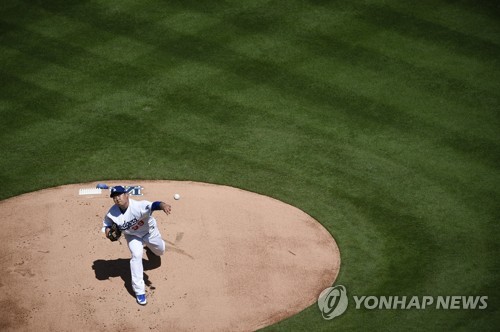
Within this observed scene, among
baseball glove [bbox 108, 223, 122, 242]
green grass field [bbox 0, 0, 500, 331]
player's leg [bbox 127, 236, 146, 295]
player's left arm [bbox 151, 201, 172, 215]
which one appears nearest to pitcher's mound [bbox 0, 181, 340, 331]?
player's leg [bbox 127, 236, 146, 295]

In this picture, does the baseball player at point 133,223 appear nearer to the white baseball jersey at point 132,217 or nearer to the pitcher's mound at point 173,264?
the white baseball jersey at point 132,217

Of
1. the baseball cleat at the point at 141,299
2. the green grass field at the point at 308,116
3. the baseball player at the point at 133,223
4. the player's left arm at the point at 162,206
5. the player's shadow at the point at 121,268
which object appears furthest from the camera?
the green grass field at the point at 308,116

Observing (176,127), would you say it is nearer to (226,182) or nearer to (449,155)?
(226,182)

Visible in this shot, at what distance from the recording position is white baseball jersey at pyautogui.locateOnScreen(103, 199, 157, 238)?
35.9 feet

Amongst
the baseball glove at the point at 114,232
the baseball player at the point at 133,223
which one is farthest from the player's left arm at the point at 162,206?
the baseball glove at the point at 114,232

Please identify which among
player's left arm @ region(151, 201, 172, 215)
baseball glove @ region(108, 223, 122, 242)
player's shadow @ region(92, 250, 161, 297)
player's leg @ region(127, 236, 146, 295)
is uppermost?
player's left arm @ region(151, 201, 172, 215)

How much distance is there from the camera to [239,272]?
11664 millimetres

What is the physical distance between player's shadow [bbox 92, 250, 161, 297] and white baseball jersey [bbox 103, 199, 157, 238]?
94 cm

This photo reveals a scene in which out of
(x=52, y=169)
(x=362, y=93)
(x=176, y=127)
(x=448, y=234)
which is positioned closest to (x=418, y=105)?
(x=362, y=93)

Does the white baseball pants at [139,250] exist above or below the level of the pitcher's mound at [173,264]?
above

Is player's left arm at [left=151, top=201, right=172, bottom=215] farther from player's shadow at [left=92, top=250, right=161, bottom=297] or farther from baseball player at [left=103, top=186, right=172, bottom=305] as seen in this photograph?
player's shadow at [left=92, top=250, right=161, bottom=297]

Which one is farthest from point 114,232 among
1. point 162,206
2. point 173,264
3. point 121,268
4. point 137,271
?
point 173,264

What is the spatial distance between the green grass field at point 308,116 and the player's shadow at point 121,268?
2.34 meters

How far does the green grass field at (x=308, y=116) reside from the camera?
12.3m
